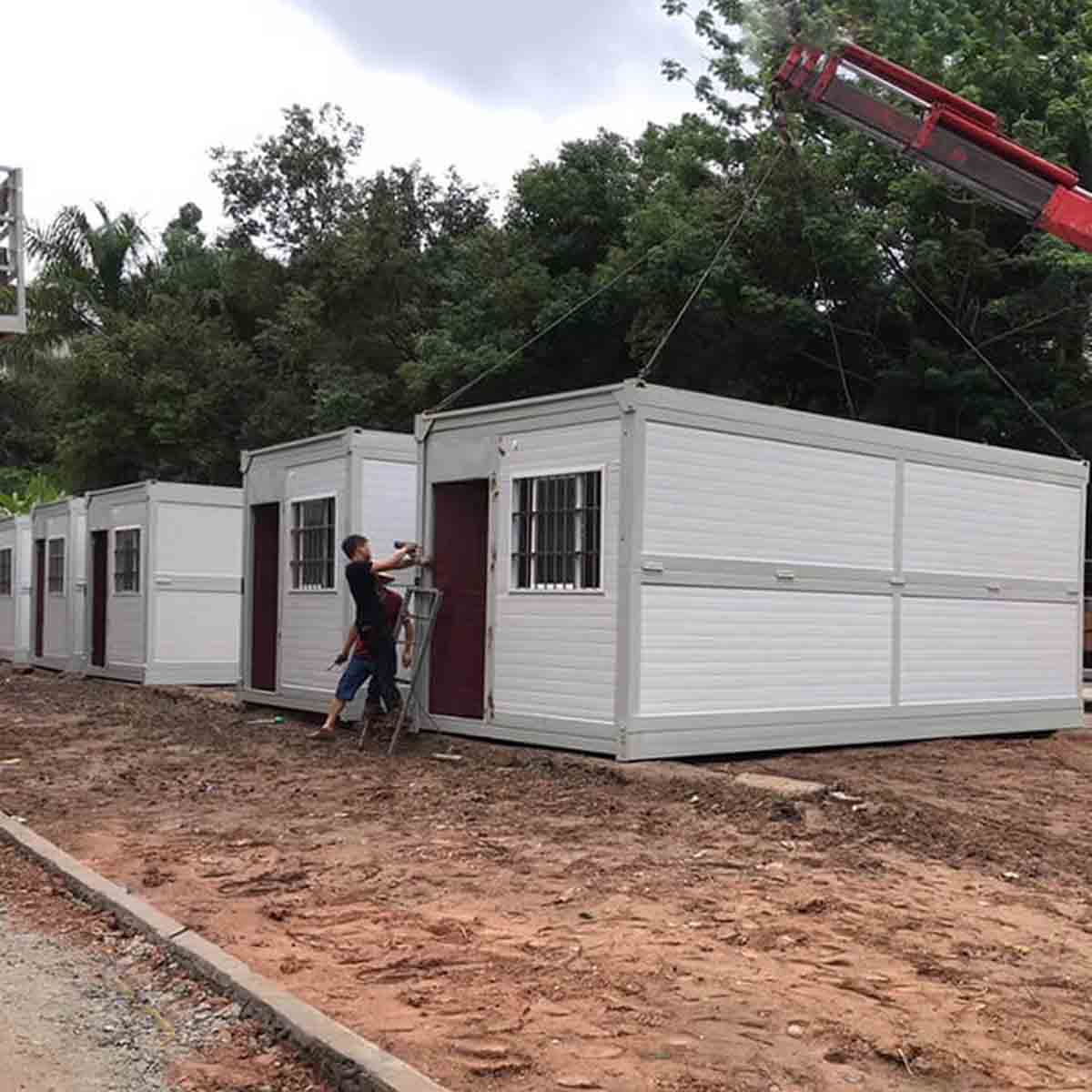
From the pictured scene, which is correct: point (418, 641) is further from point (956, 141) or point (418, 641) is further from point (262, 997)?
point (956, 141)

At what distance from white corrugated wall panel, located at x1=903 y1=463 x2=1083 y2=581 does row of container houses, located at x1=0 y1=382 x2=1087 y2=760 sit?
0.02 metres

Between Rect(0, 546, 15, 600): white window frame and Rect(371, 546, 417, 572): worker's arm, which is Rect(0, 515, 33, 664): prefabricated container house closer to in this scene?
Rect(0, 546, 15, 600): white window frame

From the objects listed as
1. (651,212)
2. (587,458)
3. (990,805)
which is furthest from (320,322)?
(990,805)

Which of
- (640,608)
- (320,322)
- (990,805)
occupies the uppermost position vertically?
(320,322)

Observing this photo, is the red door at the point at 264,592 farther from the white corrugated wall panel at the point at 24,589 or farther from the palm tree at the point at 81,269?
the palm tree at the point at 81,269

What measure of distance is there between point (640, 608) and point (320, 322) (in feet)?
66.4

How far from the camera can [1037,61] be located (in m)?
20.9

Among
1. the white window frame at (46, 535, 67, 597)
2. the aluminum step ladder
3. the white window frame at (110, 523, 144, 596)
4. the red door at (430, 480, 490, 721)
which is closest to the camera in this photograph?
the red door at (430, 480, 490, 721)

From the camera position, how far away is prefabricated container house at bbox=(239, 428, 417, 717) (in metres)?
13.1

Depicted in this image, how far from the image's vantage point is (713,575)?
33.7 ft

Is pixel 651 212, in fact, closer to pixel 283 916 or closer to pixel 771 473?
pixel 771 473

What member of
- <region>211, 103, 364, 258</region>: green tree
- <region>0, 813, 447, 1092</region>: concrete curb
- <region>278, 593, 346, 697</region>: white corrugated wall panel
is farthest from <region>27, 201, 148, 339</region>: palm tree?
<region>0, 813, 447, 1092</region>: concrete curb

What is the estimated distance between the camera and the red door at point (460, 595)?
11359 mm

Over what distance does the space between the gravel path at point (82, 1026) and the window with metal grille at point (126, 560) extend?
44.2 ft
